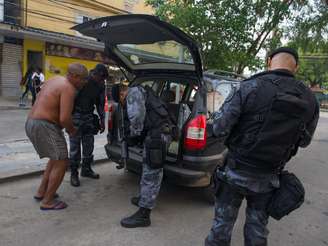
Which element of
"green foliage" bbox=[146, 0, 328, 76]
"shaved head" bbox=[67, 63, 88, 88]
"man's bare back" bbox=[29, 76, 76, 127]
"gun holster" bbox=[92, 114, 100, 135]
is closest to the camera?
"man's bare back" bbox=[29, 76, 76, 127]

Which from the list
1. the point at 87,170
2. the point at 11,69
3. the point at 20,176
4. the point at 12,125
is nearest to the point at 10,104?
the point at 11,69

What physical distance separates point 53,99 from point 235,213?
7.33 feet

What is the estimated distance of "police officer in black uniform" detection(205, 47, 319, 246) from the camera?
7.66 ft

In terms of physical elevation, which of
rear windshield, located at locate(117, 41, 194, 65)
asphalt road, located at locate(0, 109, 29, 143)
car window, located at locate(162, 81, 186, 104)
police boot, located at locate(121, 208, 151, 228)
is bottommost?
asphalt road, located at locate(0, 109, 29, 143)

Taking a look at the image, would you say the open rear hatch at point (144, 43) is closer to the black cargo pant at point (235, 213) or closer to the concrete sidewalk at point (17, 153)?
the black cargo pant at point (235, 213)

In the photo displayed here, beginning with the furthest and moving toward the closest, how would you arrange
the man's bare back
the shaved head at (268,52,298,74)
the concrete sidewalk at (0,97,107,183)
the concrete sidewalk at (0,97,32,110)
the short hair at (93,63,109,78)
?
1. the concrete sidewalk at (0,97,32,110)
2. the concrete sidewalk at (0,97,107,183)
3. the short hair at (93,63,109,78)
4. the man's bare back
5. the shaved head at (268,52,298,74)

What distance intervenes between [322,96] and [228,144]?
143ft

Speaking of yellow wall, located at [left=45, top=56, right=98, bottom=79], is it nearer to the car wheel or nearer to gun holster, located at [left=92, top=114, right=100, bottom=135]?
gun holster, located at [left=92, top=114, right=100, bottom=135]

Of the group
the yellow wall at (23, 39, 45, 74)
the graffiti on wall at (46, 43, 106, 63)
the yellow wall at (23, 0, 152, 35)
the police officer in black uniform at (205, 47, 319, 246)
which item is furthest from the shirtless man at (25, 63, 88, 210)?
the graffiti on wall at (46, 43, 106, 63)

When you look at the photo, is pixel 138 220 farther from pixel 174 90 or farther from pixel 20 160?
pixel 20 160

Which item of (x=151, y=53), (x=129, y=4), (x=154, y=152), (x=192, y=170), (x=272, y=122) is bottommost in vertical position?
(x=192, y=170)

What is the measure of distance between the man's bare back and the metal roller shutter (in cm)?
1240

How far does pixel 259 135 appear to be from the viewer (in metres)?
2.36

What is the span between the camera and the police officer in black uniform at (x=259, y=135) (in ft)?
7.66
